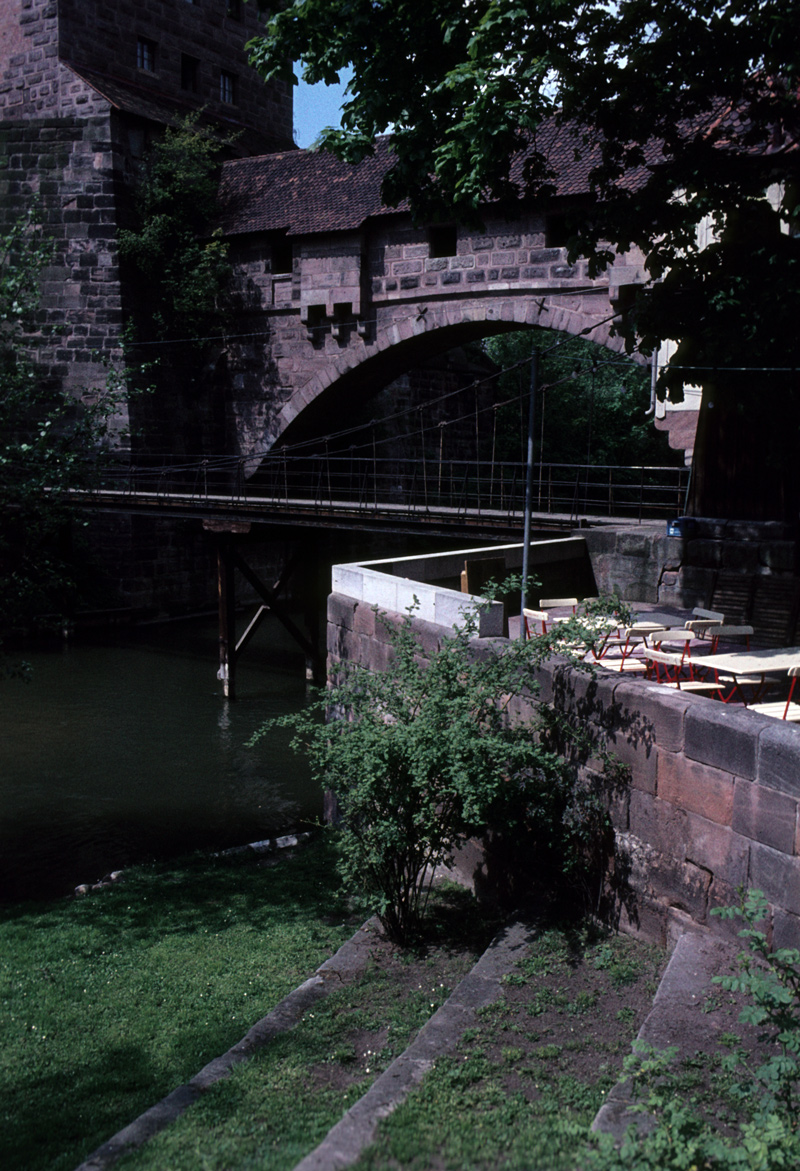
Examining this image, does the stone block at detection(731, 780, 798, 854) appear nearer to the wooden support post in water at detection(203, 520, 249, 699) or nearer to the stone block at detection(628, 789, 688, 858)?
the stone block at detection(628, 789, 688, 858)

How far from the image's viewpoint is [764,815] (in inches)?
170

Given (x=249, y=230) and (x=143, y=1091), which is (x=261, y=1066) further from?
(x=249, y=230)

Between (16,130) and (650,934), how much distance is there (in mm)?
21740

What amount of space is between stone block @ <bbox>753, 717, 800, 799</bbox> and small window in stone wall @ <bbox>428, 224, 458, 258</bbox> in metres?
15.6

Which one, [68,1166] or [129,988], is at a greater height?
[68,1166]

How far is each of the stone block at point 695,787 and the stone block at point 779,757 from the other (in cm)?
23

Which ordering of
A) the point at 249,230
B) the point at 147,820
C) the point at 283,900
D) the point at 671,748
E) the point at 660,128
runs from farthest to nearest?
the point at 249,230, the point at 147,820, the point at 660,128, the point at 283,900, the point at 671,748

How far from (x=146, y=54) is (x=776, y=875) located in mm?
23939

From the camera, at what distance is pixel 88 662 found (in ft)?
58.5

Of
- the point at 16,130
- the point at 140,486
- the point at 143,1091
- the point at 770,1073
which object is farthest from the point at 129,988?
the point at 16,130

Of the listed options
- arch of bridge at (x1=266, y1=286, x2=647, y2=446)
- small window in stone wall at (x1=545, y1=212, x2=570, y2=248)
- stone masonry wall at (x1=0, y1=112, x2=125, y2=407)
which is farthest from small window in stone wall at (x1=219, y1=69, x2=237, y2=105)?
small window in stone wall at (x1=545, y1=212, x2=570, y2=248)

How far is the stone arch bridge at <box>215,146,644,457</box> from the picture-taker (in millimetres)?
17156

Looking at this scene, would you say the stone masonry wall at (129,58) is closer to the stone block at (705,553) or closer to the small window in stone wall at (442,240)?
the small window in stone wall at (442,240)

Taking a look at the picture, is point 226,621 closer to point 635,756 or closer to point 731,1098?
point 635,756
